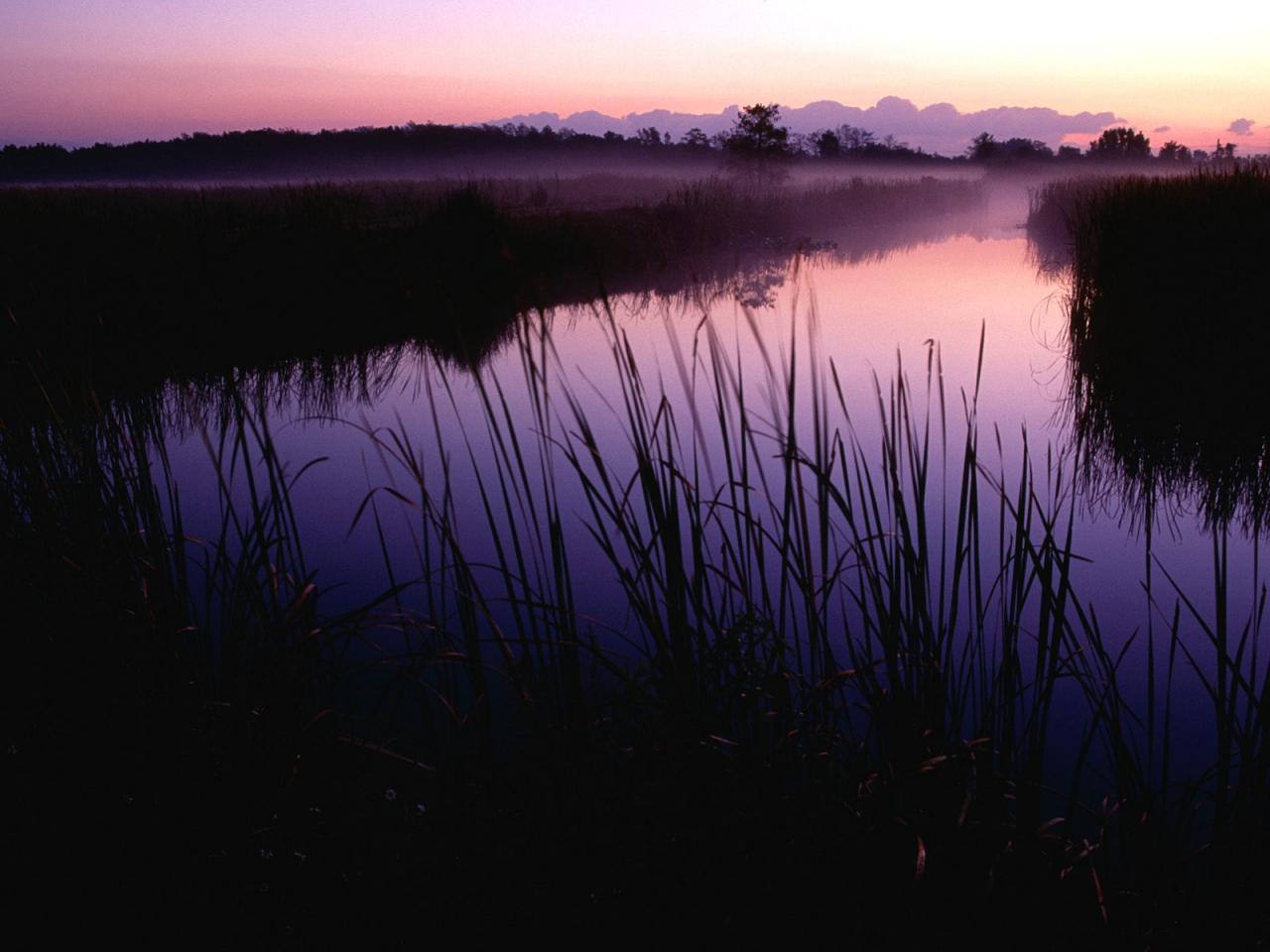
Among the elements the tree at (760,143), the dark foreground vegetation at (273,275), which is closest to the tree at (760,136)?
the tree at (760,143)

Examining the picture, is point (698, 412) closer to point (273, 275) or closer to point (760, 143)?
point (273, 275)

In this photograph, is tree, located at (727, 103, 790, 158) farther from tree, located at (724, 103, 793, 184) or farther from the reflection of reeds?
the reflection of reeds

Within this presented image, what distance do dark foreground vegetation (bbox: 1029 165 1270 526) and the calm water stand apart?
0.25m

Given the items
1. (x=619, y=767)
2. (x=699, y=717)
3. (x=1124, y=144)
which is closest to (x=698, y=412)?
(x=619, y=767)

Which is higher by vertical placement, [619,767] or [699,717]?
[699,717]

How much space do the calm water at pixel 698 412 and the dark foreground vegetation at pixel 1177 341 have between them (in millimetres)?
250

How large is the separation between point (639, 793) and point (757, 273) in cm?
977

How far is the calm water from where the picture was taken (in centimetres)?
276

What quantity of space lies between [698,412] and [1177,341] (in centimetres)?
257

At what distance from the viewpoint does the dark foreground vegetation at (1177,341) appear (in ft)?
13.3

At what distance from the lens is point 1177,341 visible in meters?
4.74

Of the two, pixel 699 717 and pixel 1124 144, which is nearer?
pixel 699 717

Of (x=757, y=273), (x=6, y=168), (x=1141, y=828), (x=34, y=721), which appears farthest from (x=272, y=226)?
(x=6, y=168)

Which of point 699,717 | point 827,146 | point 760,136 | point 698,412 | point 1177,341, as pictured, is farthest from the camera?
point 827,146
